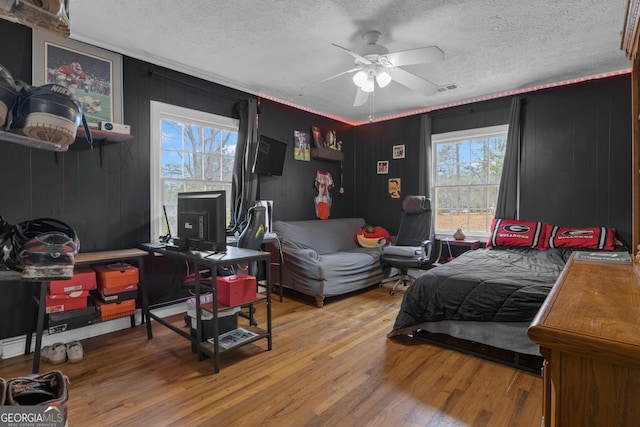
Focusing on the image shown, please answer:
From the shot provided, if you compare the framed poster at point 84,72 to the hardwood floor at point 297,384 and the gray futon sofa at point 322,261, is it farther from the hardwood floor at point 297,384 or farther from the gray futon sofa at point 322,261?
the gray futon sofa at point 322,261

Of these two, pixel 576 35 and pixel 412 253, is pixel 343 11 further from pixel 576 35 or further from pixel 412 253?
Result: pixel 412 253

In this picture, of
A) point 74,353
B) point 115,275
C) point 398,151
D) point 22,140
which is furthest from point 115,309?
point 398,151

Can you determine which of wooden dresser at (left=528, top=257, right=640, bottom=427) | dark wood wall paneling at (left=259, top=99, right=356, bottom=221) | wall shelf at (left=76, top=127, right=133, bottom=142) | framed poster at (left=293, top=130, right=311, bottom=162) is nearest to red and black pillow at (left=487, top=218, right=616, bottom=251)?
dark wood wall paneling at (left=259, top=99, right=356, bottom=221)

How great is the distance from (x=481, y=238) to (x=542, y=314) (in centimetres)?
413

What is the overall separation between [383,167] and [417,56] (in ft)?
9.85

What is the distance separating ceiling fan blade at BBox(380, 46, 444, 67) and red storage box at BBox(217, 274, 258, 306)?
80.3 inches

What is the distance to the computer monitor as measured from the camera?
2422mm

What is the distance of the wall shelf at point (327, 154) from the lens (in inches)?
202

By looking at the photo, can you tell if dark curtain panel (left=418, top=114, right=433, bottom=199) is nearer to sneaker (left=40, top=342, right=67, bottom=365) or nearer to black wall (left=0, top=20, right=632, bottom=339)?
black wall (left=0, top=20, right=632, bottom=339)

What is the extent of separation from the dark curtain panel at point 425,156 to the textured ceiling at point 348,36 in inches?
36.6

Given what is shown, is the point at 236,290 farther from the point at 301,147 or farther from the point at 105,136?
the point at 301,147

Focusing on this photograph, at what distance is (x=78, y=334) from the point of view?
284cm

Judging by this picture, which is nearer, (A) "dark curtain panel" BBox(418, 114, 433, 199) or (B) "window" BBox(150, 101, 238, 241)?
(B) "window" BBox(150, 101, 238, 241)

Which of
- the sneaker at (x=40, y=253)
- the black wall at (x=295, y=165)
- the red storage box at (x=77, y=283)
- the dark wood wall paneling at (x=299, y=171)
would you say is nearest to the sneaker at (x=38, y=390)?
the sneaker at (x=40, y=253)
